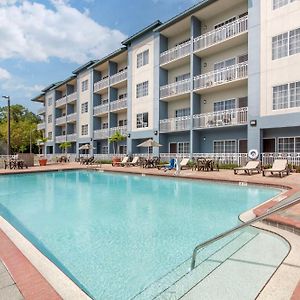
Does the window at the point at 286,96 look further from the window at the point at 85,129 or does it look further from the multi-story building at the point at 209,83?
the window at the point at 85,129

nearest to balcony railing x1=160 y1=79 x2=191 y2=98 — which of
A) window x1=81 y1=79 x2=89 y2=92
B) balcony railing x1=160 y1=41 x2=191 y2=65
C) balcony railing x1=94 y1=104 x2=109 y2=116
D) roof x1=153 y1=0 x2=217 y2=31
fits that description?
balcony railing x1=160 y1=41 x2=191 y2=65

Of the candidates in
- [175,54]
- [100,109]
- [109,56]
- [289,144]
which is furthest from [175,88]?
[100,109]

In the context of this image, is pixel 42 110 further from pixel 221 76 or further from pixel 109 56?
pixel 221 76

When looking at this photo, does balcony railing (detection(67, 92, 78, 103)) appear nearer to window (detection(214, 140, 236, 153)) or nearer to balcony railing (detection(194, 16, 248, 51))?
balcony railing (detection(194, 16, 248, 51))

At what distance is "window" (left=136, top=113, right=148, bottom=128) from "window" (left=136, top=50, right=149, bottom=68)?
16.7 feet

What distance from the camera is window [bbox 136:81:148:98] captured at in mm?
27195

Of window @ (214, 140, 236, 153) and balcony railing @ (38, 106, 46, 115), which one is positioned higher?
balcony railing @ (38, 106, 46, 115)

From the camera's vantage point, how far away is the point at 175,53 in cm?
2395

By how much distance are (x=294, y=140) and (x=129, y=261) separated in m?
16.0

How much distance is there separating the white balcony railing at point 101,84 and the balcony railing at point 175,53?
9225mm

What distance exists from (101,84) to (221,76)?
16845 mm

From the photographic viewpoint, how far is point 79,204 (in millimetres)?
10016

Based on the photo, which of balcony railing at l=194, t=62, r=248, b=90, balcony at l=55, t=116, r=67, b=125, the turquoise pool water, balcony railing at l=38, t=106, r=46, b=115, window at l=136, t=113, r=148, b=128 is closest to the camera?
the turquoise pool water

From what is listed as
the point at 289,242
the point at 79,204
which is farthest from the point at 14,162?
the point at 289,242
